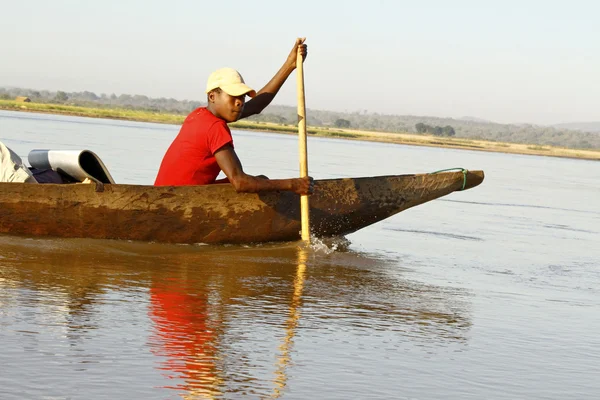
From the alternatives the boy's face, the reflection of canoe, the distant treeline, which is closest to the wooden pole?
the reflection of canoe

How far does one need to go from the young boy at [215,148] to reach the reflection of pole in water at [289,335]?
751 mm

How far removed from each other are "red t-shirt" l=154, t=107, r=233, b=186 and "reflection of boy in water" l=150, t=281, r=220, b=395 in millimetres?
1523

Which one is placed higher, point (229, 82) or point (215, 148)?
point (229, 82)

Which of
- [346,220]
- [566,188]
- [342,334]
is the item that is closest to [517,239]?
[346,220]

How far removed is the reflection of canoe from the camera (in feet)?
23.5

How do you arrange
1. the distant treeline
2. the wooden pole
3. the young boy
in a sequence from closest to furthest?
the young boy, the wooden pole, the distant treeline

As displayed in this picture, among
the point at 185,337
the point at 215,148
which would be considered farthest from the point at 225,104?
the point at 185,337

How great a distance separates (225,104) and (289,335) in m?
2.87

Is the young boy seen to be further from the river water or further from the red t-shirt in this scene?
the river water

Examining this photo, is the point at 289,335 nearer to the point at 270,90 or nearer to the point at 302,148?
the point at 302,148

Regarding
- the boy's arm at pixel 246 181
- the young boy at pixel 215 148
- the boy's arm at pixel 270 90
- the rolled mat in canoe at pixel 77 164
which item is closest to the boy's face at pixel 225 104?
the young boy at pixel 215 148

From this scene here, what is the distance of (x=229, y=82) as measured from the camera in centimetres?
734

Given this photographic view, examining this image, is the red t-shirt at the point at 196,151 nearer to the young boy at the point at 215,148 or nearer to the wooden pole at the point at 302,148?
the young boy at the point at 215,148

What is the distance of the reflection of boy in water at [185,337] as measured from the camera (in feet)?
13.1
